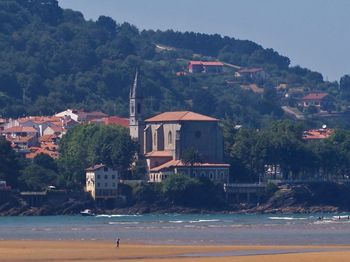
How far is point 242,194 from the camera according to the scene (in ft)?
493

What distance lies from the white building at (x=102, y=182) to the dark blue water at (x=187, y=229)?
792 centimetres

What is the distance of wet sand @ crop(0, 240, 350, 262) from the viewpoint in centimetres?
7919

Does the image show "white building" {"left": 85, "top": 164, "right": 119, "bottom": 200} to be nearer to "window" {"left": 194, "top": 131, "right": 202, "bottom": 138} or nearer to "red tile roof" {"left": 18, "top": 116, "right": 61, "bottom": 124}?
"window" {"left": 194, "top": 131, "right": 202, "bottom": 138}

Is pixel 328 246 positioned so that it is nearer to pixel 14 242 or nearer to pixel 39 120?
pixel 14 242

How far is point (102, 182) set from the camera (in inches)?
5704

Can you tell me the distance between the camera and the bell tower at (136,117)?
158875 millimetres

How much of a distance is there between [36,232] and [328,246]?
23.2 m

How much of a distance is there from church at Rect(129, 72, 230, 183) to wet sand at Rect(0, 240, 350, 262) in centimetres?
6135

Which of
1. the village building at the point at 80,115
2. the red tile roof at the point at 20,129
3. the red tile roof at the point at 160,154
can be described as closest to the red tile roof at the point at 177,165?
the red tile roof at the point at 160,154

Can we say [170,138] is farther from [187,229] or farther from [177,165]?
[187,229]

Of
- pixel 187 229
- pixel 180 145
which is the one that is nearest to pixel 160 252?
pixel 187 229

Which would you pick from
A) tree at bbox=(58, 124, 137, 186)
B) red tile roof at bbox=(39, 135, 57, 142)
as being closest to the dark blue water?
tree at bbox=(58, 124, 137, 186)

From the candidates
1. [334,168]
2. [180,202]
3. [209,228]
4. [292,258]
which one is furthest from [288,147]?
[292,258]

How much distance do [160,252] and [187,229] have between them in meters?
23.5
